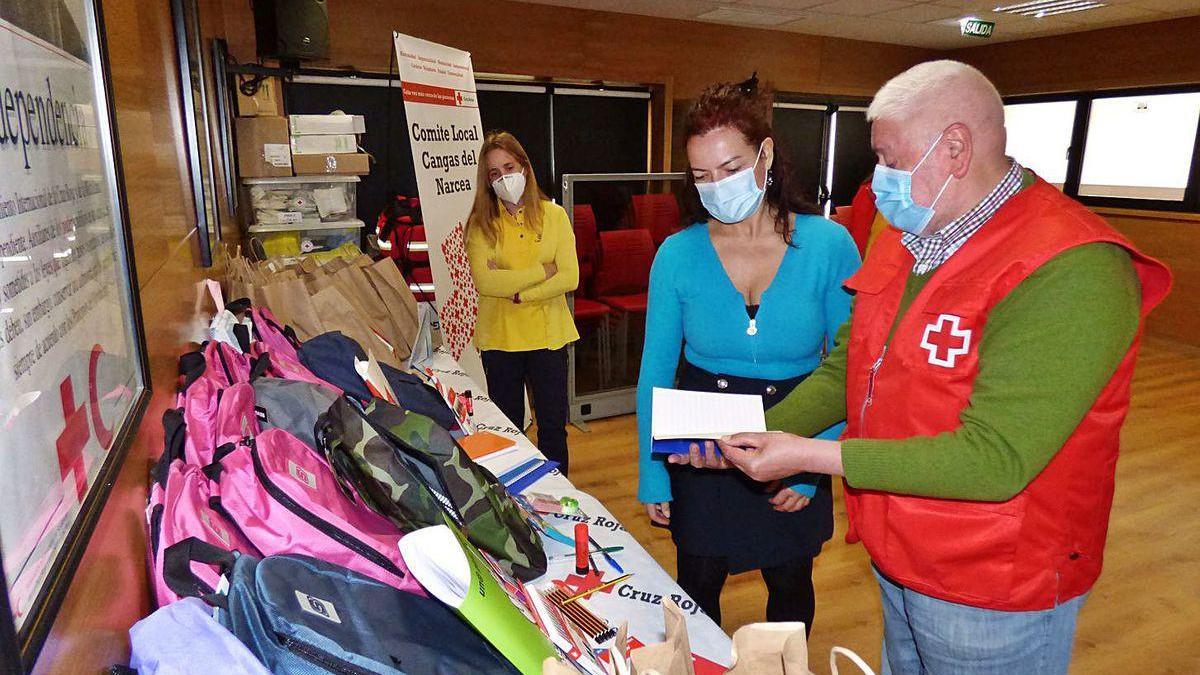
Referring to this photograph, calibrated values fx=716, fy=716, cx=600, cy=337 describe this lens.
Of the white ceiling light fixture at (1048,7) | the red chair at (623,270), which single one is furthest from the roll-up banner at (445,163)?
the white ceiling light fixture at (1048,7)

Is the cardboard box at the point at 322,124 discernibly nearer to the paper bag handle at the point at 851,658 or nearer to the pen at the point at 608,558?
the pen at the point at 608,558

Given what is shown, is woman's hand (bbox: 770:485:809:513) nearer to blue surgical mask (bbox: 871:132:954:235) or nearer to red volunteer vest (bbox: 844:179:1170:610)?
red volunteer vest (bbox: 844:179:1170:610)

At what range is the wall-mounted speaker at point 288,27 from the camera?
3.11 metres

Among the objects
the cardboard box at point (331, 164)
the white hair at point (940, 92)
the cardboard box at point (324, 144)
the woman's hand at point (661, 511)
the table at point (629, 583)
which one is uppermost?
the cardboard box at point (324, 144)

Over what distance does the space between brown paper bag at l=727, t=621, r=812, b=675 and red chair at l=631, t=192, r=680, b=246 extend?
391 centimetres

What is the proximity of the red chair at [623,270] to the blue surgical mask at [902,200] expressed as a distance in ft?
10.4

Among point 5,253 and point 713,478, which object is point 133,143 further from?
point 713,478

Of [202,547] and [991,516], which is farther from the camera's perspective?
[991,516]

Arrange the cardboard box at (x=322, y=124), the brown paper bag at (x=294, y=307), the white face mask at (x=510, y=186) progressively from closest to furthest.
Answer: the brown paper bag at (x=294, y=307)
the white face mask at (x=510, y=186)
the cardboard box at (x=322, y=124)

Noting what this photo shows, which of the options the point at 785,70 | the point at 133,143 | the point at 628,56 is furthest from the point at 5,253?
the point at 785,70

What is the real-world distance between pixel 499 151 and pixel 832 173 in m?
5.71

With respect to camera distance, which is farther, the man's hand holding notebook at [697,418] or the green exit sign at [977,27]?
the green exit sign at [977,27]

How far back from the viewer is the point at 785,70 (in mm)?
7188

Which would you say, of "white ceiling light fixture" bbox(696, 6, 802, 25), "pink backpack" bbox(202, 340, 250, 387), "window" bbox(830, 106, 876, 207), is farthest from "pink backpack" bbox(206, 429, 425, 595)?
"window" bbox(830, 106, 876, 207)
